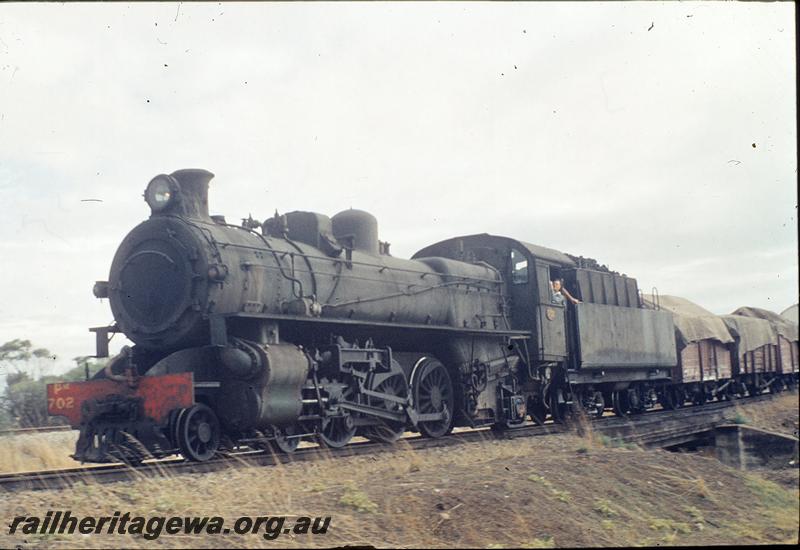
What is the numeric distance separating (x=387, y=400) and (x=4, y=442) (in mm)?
6848

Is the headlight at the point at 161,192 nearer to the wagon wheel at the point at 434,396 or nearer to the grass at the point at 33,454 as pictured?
the grass at the point at 33,454

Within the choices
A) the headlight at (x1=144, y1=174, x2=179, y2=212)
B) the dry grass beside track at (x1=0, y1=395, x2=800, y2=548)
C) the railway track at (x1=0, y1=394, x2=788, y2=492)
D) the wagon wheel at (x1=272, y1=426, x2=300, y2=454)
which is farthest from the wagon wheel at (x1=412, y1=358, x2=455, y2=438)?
the headlight at (x1=144, y1=174, x2=179, y2=212)

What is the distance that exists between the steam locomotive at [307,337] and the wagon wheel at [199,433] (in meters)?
0.02

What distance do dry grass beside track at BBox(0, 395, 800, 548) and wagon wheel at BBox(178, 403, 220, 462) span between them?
99cm

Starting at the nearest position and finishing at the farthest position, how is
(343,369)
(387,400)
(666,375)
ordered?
(343,369) < (387,400) < (666,375)

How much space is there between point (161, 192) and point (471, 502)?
6.07m

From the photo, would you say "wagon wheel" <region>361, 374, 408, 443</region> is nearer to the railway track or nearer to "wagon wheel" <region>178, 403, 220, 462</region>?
the railway track

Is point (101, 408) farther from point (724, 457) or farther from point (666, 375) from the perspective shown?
point (666, 375)

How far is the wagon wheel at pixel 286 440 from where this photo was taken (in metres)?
10.4

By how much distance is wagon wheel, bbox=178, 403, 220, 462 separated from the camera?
9.24m

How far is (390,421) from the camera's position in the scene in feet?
40.9

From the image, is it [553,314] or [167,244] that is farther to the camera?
[553,314]

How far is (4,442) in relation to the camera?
13.6 m

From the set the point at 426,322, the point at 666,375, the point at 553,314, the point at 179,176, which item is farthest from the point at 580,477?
the point at 666,375
